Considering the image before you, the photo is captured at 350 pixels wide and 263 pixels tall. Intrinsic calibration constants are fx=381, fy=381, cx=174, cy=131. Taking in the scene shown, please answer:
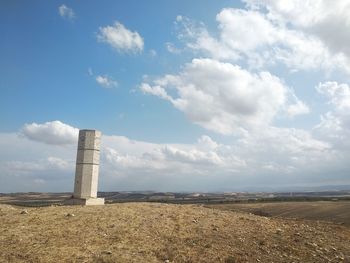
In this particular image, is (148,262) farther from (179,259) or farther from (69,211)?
(69,211)

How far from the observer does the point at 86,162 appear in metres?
26.4

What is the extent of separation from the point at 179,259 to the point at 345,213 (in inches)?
1675

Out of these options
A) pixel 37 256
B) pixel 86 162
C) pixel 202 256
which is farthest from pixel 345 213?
pixel 37 256

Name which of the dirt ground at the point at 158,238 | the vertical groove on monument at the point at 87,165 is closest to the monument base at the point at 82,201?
the vertical groove on monument at the point at 87,165

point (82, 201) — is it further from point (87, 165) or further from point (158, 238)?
point (158, 238)

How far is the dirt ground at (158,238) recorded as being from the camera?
14391 millimetres

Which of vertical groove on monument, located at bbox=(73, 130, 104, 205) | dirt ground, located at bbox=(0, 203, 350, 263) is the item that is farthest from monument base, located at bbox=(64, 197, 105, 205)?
dirt ground, located at bbox=(0, 203, 350, 263)

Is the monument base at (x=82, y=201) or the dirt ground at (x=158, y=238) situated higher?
the monument base at (x=82, y=201)

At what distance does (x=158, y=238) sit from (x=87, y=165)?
11.7 m

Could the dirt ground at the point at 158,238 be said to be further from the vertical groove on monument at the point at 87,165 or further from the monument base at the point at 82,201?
the vertical groove on monument at the point at 87,165

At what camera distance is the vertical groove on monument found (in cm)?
2636

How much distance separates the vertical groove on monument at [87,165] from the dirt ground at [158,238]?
17.7 ft

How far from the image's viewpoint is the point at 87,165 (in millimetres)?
26469

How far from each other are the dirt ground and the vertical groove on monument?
539 centimetres
